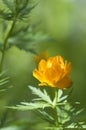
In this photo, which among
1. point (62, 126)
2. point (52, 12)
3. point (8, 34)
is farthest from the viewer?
point (52, 12)

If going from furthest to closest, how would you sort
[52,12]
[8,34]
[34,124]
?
[52,12], [8,34], [34,124]

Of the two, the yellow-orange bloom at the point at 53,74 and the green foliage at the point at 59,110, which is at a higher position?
the yellow-orange bloom at the point at 53,74

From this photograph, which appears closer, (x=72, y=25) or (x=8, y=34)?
(x=8, y=34)

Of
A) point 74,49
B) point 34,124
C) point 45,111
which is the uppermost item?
point 34,124

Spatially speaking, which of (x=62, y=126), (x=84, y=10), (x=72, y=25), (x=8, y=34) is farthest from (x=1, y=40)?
(x=84, y=10)

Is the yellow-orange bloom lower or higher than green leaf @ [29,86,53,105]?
higher

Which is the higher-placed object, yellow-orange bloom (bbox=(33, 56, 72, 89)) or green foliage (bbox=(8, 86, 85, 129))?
yellow-orange bloom (bbox=(33, 56, 72, 89))

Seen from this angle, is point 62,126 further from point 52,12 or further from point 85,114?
point 52,12

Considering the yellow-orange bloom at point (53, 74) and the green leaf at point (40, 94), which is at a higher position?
the yellow-orange bloom at point (53, 74)
